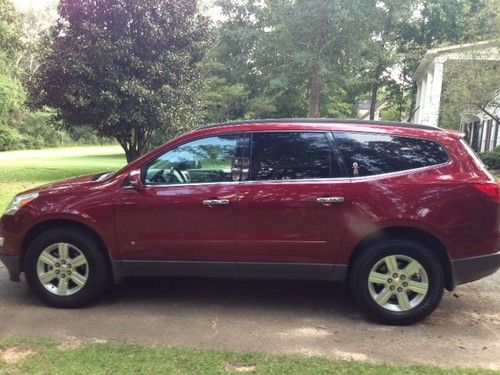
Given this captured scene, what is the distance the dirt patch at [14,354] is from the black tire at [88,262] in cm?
97

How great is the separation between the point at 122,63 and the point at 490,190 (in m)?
12.7

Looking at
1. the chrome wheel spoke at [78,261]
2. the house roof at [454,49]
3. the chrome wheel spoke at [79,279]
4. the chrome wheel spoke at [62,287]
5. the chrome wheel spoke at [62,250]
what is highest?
the house roof at [454,49]

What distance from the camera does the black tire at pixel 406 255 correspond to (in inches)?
176

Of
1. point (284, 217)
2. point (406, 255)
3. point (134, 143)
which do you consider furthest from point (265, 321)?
point (134, 143)

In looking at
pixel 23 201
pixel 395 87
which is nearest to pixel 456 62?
pixel 23 201

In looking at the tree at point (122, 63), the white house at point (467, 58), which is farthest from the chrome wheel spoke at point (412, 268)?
the white house at point (467, 58)

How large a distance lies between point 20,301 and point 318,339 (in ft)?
9.39

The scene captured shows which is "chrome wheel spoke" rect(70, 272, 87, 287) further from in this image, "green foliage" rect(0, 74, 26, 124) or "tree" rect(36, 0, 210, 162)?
"green foliage" rect(0, 74, 26, 124)

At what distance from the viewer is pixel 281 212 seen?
450 cm

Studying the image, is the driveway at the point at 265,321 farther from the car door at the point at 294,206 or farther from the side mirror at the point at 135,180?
the side mirror at the point at 135,180

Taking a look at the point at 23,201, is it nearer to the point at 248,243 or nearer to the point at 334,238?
the point at 248,243

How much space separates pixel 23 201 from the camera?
488 centimetres

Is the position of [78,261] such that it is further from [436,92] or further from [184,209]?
[436,92]

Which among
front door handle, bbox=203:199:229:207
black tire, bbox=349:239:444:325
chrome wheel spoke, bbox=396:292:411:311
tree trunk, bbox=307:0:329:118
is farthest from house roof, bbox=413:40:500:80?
front door handle, bbox=203:199:229:207
